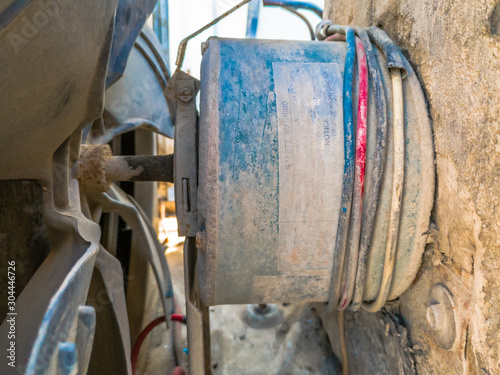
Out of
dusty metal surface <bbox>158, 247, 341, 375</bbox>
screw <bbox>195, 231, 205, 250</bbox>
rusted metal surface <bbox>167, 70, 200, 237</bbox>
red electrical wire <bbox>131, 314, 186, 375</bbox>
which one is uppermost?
rusted metal surface <bbox>167, 70, 200, 237</bbox>

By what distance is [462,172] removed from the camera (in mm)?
779

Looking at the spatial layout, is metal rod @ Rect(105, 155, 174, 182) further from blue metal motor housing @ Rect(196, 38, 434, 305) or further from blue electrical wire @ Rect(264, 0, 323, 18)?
blue electrical wire @ Rect(264, 0, 323, 18)

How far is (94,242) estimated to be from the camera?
91 cm

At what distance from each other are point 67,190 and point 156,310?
1.04 m

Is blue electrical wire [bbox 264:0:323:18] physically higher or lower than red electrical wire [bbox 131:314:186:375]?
higher

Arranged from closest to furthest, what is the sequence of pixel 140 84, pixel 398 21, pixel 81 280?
pixel 81 280 → pixel 398 21 → pixel 140 84

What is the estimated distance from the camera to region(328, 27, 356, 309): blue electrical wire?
871 millimetres

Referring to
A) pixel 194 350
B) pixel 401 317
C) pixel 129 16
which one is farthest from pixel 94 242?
pixel 401 317

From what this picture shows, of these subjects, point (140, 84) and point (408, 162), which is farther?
point (140, 84)

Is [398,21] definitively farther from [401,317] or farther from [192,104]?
[401,317]

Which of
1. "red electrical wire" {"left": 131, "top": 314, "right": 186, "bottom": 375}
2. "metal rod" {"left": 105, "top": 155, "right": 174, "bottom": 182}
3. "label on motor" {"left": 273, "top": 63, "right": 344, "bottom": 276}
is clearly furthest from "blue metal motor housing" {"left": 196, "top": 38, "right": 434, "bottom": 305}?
"red electrical wire" {"left": 131, "top": 314, "right": 186, "bottom": 375}

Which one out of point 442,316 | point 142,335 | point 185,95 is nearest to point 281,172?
point 185,95

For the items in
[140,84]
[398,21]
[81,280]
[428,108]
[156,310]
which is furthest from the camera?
[156,310]

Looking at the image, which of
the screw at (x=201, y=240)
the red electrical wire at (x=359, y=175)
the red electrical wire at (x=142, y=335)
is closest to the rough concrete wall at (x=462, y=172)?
the red electrical wire at (x=359, y=175)
